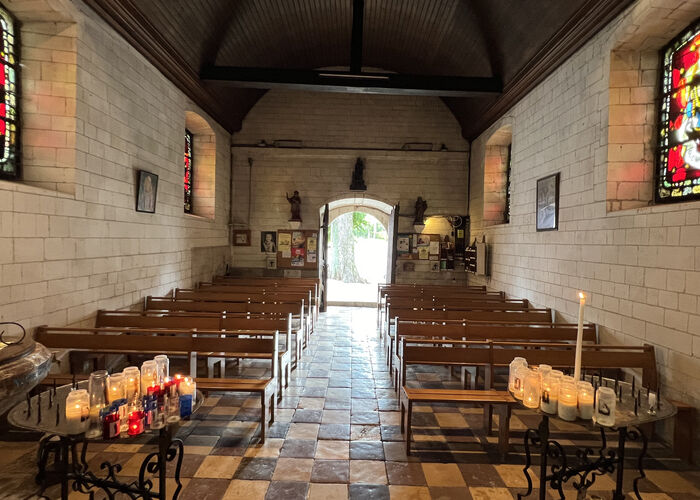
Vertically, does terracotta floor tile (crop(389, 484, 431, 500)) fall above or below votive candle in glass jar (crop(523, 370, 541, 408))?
below

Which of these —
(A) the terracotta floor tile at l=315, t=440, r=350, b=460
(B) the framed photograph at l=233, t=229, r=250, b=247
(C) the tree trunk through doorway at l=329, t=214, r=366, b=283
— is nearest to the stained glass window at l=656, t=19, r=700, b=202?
(A) the terracotta floor tile at l=315, t=440, r=350, b=460

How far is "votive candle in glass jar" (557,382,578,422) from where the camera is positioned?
1.98m

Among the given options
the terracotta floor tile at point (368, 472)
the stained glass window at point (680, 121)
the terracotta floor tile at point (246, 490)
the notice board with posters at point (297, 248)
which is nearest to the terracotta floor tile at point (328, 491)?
the terracotta floor tile at point (368, 472)

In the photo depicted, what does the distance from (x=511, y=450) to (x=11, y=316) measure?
13.3ft

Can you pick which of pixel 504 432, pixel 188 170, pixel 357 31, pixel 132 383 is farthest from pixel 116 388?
pixel 188 170

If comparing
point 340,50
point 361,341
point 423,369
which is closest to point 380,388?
point 423,369

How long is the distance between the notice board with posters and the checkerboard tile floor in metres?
5.59

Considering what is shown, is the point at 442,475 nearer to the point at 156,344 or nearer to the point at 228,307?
the point at 156,344

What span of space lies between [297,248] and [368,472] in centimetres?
727

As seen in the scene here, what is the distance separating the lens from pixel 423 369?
5.21 m

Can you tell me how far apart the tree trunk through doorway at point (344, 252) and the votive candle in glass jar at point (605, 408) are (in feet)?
49.3

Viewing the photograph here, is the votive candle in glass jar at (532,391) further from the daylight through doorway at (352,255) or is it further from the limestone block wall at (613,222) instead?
the daylight through doorway at (352,255)

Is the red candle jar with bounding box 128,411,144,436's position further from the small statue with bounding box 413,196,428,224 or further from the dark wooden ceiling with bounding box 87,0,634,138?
the small statue with bounding box 413,196,428,224

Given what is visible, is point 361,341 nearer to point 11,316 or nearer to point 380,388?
point 380,388
